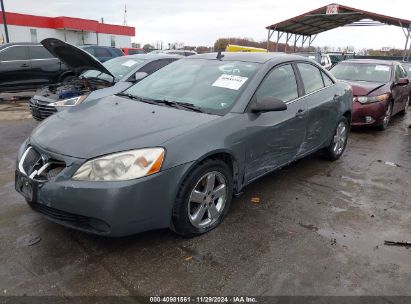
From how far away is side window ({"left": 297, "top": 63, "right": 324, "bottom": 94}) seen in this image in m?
4.53

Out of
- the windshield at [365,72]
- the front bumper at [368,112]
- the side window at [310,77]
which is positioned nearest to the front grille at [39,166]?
the side window at [310,77]

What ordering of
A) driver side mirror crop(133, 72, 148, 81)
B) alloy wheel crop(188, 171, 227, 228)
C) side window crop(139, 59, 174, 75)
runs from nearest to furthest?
alloy wheel crop(188, 171, 227, 228), driver side mirror crop(133, 72, 148, 81), side window crop(139, 59, 174, 75)

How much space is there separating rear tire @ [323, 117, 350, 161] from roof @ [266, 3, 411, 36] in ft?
60.9

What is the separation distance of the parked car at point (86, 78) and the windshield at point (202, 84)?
1763mm

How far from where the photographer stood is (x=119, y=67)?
765 cm

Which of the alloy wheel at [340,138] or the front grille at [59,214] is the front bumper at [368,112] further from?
the front grille at [59,214]

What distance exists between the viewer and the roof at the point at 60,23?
31.6m

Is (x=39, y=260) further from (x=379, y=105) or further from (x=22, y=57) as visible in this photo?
(x=22, y=57)

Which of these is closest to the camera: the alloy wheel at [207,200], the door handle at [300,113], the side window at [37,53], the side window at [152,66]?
the alloy wheel at [207,200]

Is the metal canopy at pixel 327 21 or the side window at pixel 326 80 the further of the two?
the metal canopy at pixel 327 21

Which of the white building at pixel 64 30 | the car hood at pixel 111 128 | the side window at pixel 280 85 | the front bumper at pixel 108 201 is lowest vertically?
the front bumper at pixel 108 201

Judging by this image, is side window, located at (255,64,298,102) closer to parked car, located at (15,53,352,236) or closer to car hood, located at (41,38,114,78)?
parked car, located at (15,53,352,236)

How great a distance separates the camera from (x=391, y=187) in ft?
15.4

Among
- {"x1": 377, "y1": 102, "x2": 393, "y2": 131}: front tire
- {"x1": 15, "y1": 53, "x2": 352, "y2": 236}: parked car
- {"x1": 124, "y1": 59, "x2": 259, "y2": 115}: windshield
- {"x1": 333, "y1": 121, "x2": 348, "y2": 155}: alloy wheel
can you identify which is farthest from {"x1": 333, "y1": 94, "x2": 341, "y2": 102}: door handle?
{"x1": 377, "y1": 102, "x2": 393, "y2": 131}: front tire
